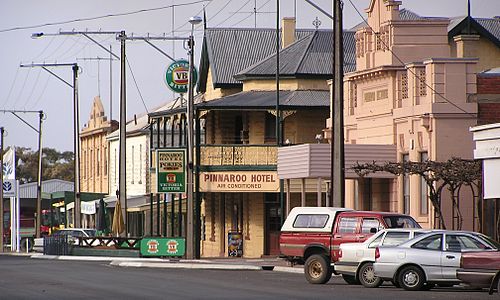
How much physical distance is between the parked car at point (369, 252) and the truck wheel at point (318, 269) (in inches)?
41.5

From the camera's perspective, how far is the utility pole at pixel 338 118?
4006 centimetres

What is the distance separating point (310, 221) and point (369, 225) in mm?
1764

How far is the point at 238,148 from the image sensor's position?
57656 mm

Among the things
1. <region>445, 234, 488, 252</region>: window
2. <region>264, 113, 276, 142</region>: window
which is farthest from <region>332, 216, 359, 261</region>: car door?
<region>264, 113, 276, 142</region>: window

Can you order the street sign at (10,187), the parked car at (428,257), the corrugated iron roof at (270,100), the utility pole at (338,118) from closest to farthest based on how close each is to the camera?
the parked car at (428,257) < the utility pole at (338,118) < the corrugated iron roof at (270,100) < the street sign at (10,187)

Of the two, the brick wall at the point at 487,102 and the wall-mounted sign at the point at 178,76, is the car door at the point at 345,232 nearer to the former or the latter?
the brick wall at the point at 487,102

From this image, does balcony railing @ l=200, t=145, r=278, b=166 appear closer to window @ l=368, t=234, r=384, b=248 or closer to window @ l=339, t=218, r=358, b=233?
window @ l=339, t=218, r=358, b=233

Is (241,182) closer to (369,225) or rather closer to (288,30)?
(288,30)

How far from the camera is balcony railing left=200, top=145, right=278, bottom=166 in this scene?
188 feet

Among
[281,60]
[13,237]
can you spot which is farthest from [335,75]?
[13,237]

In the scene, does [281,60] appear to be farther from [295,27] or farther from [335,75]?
[335,75]

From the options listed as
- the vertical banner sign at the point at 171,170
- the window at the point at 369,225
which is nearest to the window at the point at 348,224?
the window at the point at 369,225

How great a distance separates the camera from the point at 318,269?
110ft

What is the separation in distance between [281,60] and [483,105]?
20644 millimetres
